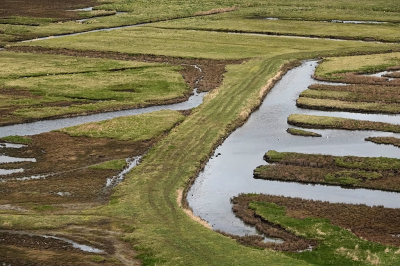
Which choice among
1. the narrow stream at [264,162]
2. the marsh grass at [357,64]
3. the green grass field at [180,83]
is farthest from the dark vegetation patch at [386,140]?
the marsh grass at [357,64]

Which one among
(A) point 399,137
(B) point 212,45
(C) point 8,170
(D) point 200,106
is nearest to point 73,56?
(B) point 212,45

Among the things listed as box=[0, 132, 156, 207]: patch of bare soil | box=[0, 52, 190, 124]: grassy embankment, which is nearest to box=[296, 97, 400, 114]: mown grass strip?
box=[0, 52, 190, 124]: grassy embankment

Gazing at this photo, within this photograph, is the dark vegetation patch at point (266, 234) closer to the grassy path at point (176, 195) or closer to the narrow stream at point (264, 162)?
the narrow stream at point (264, 162)

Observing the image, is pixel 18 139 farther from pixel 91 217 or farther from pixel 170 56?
pixel 170 56

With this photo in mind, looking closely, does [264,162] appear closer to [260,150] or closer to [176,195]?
[260,150]

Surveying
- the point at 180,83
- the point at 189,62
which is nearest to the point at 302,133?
the point at 180,83

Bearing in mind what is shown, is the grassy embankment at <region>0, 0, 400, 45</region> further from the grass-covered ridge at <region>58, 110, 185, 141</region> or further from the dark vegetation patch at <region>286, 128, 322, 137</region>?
the grass-covered ridge at <region>58, 110, 185, 141</region>
